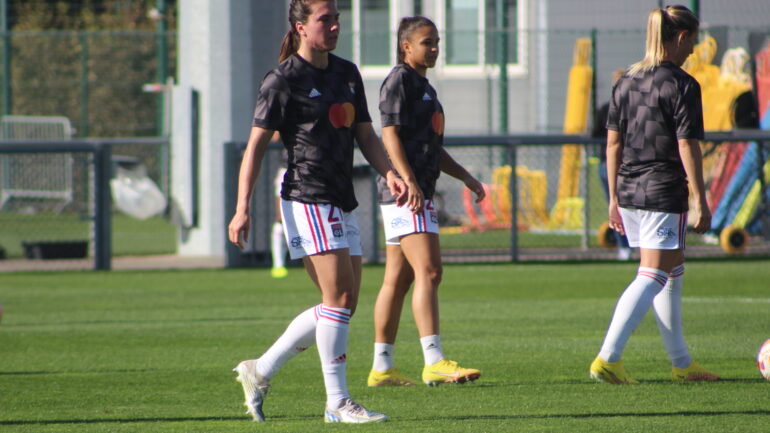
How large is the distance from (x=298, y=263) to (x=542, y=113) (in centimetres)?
893

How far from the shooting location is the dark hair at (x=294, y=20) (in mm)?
5566

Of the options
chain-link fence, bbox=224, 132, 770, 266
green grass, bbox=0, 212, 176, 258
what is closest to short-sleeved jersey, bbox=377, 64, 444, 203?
chain-link fence, bbox=224, 132, 770, 266

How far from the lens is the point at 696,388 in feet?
21.6

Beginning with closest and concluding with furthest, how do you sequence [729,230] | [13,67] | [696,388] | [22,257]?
[696,388] < [729,230] < [22,257] < [13,67]

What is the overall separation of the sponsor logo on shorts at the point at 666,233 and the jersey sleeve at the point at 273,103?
2.27m

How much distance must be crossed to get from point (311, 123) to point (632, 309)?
85.3 inches

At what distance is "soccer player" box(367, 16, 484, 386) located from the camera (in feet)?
22.1

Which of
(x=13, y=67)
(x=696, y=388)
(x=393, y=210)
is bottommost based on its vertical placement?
(x=696, y=388)

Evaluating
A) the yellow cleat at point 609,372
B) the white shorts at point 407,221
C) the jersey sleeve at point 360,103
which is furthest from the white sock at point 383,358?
the jersey sleeve at point 360,103

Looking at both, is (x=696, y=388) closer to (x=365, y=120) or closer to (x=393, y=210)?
(x=393, y=210)

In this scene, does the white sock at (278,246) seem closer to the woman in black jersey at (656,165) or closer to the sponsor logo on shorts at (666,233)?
the woman in black jersey at (656,165)

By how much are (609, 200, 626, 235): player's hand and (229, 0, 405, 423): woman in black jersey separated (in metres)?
1.94

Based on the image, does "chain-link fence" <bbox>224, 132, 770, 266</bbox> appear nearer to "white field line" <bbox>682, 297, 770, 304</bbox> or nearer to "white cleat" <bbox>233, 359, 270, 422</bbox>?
"white field line" <bbox>682, 297, 770, 304</bbox>

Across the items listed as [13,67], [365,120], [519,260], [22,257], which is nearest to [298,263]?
[519,260]
